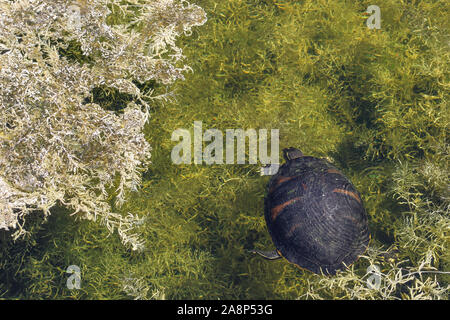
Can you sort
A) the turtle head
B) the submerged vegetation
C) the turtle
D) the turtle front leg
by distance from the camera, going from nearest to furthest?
1. the turtle
2. the turtle front leg
3. the turtle head
4. the submerged vegetation

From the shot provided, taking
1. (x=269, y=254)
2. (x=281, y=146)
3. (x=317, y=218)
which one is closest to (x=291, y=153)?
(x=281, y=146)

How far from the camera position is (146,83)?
4.61 meters

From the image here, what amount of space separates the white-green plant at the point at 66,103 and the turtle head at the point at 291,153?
166 centimetres

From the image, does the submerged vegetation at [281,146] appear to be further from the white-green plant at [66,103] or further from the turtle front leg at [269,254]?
the white-green plant at [66,103]

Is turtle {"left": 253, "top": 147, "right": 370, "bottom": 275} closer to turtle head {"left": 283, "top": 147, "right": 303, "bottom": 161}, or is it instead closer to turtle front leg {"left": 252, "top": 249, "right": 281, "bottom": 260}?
turtle front leg {"left": 252, "top": 249, "right": 281, "bottom": 260}

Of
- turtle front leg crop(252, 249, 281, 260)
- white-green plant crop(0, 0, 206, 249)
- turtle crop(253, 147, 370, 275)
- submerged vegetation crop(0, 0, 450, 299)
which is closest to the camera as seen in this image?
turtle crop(253, 147, 370, 275)

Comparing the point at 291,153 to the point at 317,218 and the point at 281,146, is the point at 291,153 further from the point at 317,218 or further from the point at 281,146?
the point at 317,218

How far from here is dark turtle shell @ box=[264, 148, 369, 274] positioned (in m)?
3.65

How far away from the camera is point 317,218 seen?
364cm

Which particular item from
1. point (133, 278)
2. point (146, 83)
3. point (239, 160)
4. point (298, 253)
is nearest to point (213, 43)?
point (146, 83)

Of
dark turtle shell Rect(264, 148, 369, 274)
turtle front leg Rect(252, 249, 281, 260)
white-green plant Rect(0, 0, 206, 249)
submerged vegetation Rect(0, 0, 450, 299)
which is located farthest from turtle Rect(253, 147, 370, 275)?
white-green plant Rect(0, 0, 206, 249)

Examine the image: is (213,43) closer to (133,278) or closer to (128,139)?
(128,139)

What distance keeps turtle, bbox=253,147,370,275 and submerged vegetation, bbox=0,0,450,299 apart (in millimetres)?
660

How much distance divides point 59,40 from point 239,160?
9.25 feet
